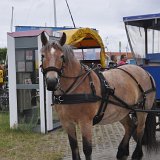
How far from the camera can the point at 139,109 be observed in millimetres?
5840

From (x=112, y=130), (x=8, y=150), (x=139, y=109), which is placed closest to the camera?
(x=139, y=109)

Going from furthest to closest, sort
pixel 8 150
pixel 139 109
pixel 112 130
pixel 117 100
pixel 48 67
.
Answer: pixel 112 130 → pixel 8 150 → pixel 139 109 → pixel 117 100 → pixel 48 67

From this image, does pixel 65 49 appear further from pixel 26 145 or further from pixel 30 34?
pixel 30 34

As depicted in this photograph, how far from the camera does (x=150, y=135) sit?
6.48 m

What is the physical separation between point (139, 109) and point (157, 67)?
1.31 m

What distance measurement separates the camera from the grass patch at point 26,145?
6652 mm

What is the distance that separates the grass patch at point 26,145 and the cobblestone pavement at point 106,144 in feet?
Answer: 1.09

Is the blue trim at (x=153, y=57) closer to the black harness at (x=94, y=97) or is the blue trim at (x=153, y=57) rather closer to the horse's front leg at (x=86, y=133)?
the black harness at (x=94, y=97)

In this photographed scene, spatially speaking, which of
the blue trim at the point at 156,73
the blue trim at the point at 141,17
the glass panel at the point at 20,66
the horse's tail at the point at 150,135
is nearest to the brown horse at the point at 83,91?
the horse's tail at the point at 150,135

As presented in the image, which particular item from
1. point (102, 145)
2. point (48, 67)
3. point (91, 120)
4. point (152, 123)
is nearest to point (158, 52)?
point (152, 123)

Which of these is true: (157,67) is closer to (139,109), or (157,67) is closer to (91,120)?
(139,109)

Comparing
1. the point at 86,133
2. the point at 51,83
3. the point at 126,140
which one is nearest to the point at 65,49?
the point at 51,83

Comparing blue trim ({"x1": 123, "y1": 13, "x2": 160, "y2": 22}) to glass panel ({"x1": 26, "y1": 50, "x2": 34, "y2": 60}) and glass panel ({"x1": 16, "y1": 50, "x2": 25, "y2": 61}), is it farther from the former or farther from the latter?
glass panel ({"x1": 16, "y1": 50, "x2": 25, "y2": 61})

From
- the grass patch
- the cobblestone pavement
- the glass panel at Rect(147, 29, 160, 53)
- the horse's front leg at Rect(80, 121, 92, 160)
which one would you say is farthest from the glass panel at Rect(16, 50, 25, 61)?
the horse's front leg at Rect(80, 121, 92, 160)
